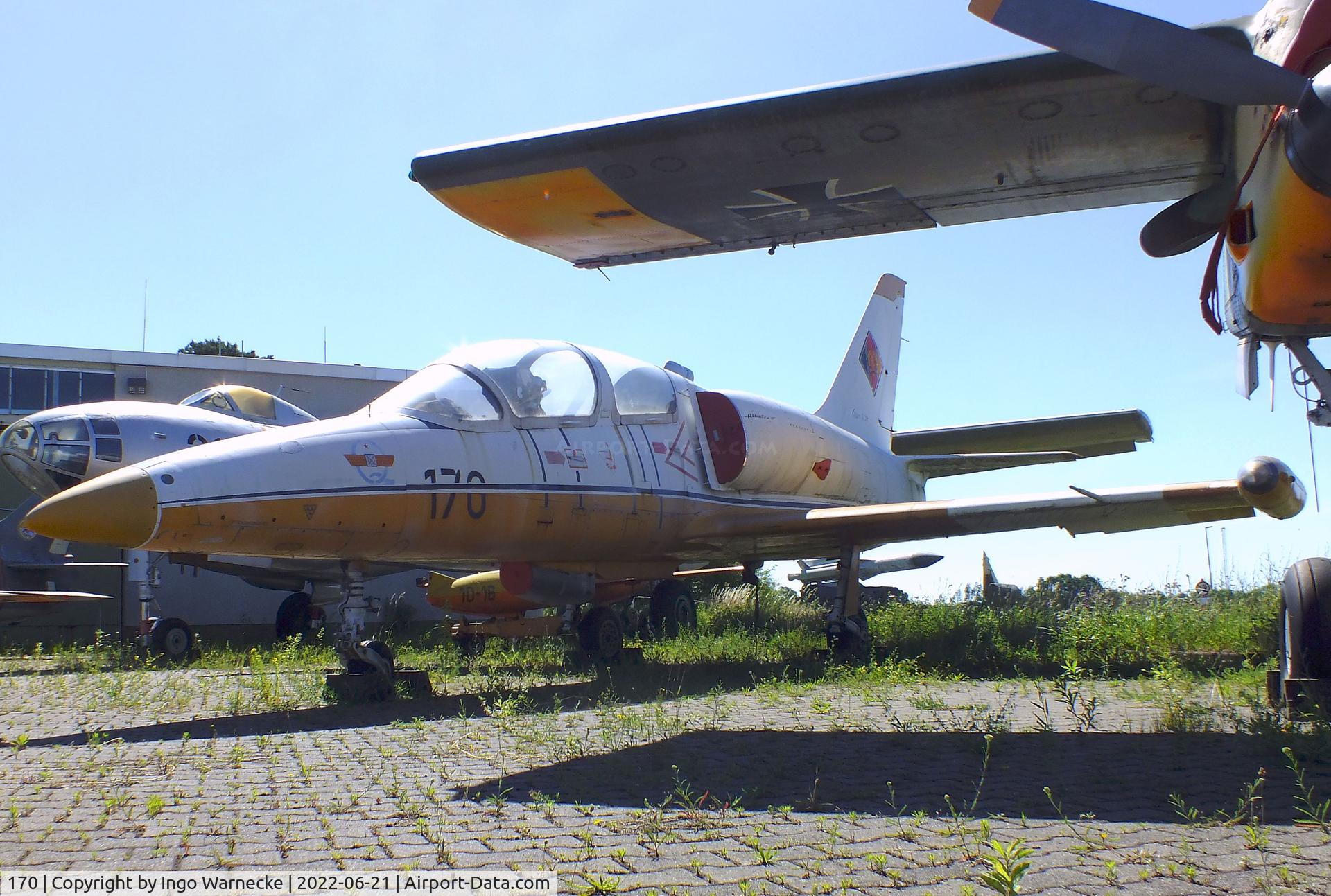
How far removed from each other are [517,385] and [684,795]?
546cm

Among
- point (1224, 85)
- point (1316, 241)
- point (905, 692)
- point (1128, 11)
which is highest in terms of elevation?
point (1128, 11)

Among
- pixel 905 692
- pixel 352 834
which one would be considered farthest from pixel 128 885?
pixel 905 692

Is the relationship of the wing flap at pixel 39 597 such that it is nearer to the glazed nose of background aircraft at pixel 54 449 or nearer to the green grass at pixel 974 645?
the green grass at pixel 974 645

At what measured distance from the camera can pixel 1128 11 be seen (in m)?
4.59

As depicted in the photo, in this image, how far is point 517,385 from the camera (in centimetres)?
896

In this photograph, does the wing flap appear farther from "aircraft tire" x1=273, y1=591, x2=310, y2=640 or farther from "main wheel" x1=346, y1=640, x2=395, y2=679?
"main wheel" x1=346, y1=640, x2=395, y2=679

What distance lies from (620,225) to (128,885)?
4.75m

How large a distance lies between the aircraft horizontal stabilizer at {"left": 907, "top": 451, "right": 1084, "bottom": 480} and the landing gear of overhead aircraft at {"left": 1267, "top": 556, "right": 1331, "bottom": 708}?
6107 mm

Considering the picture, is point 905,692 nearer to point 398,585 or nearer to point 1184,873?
point 1184,873

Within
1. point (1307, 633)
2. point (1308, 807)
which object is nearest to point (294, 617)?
point (1307, 633)

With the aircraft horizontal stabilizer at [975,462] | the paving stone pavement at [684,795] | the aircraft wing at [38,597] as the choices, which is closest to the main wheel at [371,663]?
the paving stone pavement at [684,795]

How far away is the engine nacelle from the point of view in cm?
1120

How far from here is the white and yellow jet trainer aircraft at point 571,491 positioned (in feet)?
22.0

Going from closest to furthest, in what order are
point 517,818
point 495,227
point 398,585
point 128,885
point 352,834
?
point 128,885 → point 352,834 → point 517,818 → point 495,227 → point 398,585
